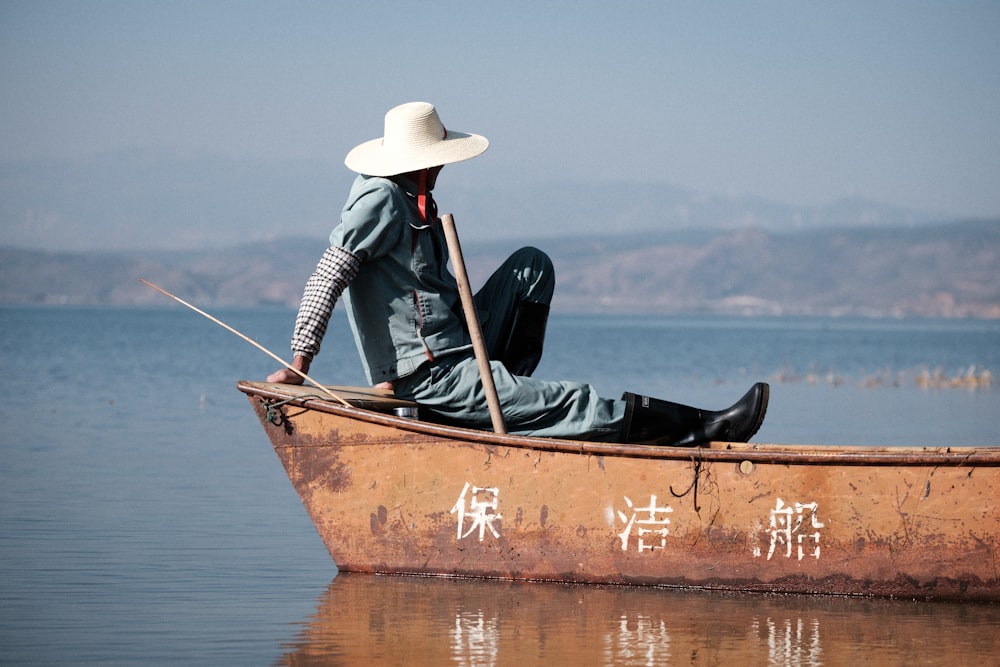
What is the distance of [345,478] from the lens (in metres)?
6.51

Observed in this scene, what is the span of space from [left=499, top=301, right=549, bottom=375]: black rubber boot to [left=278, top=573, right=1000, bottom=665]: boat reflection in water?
100cm

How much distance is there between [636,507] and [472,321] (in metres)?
1.00

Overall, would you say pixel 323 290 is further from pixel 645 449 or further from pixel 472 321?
pixel 645 449

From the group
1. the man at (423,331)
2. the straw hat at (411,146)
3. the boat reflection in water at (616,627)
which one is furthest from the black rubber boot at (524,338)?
the boat reflection in water at (616,627)

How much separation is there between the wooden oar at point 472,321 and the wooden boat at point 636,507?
0.65 feet

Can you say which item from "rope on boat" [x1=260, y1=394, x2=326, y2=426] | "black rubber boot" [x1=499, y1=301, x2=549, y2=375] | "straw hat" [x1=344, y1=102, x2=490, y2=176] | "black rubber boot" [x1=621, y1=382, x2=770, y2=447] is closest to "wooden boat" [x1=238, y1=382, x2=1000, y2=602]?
"rope on boat" [x1=260, y1=394, x2=326, y2=426]

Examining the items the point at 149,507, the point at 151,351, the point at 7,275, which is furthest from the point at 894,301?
the point at 149,507

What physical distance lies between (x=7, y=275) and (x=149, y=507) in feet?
623

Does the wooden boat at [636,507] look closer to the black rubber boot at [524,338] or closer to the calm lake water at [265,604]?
the calm lake water at [265,604]

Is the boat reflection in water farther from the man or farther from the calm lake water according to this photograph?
the man

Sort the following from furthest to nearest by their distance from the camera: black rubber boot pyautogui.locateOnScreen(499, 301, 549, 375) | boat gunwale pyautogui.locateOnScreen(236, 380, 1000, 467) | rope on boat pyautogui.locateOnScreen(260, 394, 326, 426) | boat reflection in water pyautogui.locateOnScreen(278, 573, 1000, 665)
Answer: black rubber boot pyautogui.locateOnScreen(499, 301, 549, 375) < rope on boat pyautogui.locateOnScreen(260, 394, 326, 426) < boat gunwale pyautogui.locateOnScreen(236, 380, 1000, 467) < boat reflection in water pyautogui.locateOnScreen(278, 573, 1000, 665)

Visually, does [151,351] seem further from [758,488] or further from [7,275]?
[7,275]

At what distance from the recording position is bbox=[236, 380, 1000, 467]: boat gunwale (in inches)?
237

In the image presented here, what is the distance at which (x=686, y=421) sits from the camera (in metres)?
6.60
